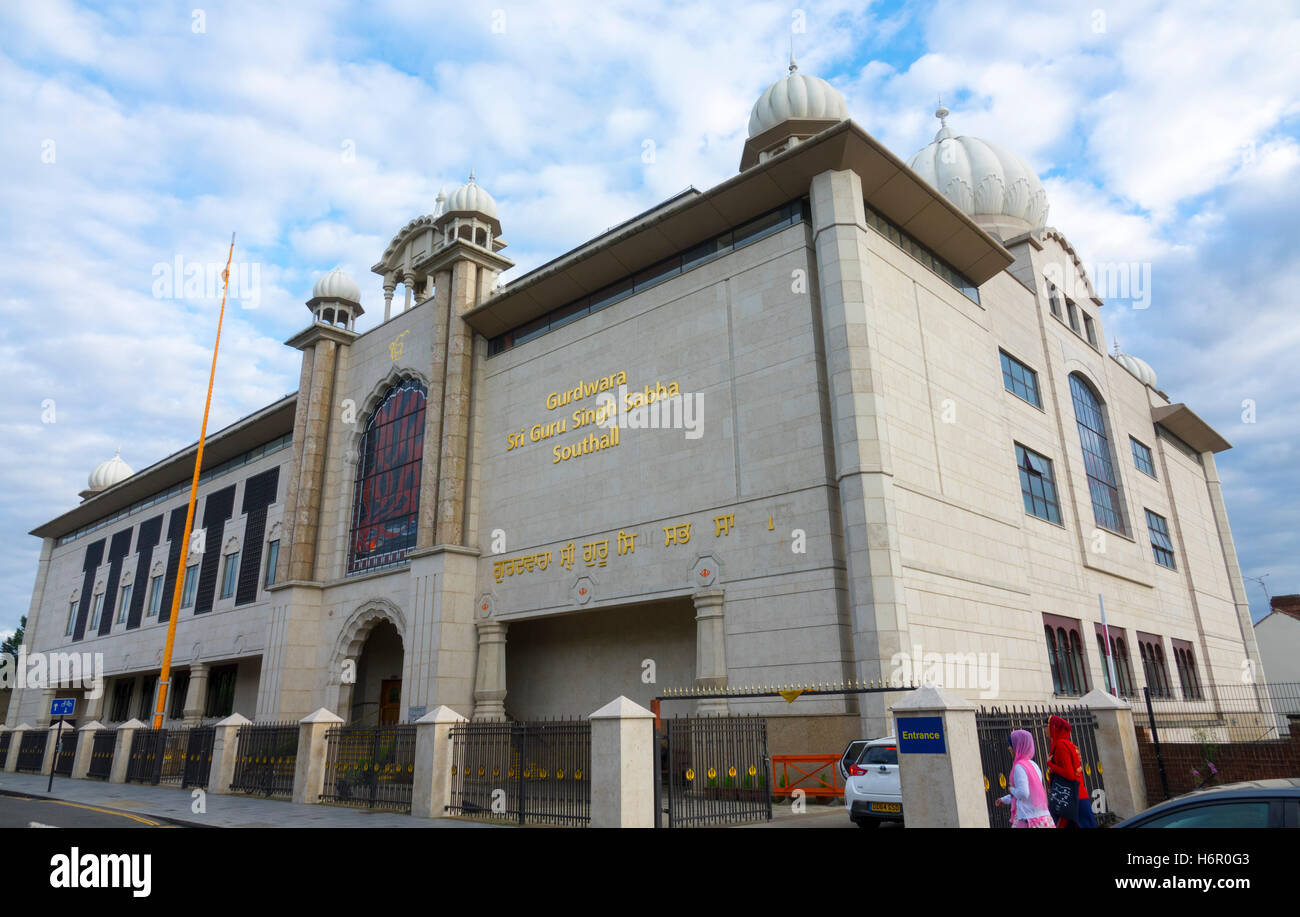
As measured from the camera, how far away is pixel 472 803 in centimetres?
1572

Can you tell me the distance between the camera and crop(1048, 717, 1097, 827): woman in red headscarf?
27.0 feet

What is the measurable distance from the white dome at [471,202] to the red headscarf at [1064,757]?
27.8 m

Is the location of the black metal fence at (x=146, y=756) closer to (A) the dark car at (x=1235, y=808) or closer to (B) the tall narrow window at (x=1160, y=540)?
(A) the dark car at (x=1235, y=808)

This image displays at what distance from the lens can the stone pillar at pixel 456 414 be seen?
27.1m

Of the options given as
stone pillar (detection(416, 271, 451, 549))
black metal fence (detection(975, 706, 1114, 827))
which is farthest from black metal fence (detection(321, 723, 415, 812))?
black metal fence (detection(975, 706, 1114, 827))

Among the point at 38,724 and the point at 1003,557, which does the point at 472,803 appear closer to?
the point at 1003,557

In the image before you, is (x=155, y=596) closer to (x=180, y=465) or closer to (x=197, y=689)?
(x=180, y=465)

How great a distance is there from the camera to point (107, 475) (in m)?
53.9

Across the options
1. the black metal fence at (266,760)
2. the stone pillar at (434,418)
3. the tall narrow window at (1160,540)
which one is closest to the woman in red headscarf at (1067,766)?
the black metal fence at (266,760)

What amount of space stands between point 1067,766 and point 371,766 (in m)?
14.6

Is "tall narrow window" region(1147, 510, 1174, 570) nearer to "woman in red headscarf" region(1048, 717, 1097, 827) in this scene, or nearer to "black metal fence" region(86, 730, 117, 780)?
"woman in red headscarf" region(1048, 717, 1097, 827)

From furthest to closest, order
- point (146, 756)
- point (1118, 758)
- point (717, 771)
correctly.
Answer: point (146, 756), point (717, 771), point (1118, 758)

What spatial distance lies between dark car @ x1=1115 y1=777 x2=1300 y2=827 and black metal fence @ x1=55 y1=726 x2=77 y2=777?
33.8 metres

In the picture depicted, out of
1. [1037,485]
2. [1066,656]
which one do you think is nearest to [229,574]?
[1037,485]
